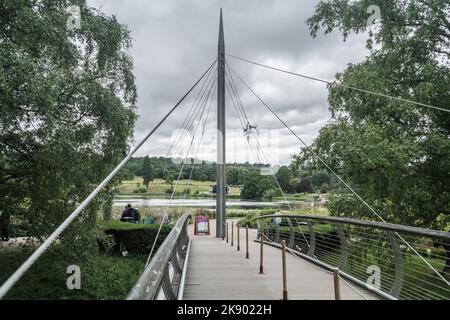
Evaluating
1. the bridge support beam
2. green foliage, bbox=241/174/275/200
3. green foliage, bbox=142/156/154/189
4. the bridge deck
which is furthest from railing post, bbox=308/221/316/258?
green foliage, bbox=241/174/275/200

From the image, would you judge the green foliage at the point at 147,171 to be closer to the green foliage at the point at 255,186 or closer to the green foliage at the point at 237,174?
the green foliage at the point at 237,174

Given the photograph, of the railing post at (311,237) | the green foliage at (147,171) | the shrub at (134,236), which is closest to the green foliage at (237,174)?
the green foliage at (147,171)

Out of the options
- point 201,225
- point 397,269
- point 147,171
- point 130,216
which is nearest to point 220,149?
point 201,225

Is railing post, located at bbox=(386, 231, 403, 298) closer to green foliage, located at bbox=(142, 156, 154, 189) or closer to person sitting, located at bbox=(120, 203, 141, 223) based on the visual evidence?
green foliage, located at bbox=(142, 156, 154, 189)

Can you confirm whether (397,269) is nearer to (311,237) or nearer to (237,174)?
(311,237)

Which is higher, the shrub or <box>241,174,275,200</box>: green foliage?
<box>241,174,275,200</box>: green foliage

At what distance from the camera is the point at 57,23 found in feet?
29.5

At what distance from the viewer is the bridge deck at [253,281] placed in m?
4.61

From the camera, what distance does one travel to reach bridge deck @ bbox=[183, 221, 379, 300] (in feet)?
15.1
